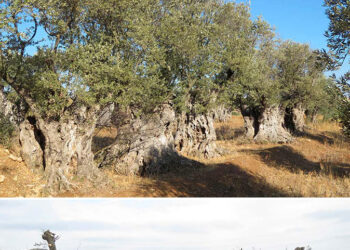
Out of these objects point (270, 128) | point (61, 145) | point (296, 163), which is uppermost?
point (270, 128)

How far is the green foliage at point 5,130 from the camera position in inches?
675

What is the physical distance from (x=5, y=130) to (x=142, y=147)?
7.95m

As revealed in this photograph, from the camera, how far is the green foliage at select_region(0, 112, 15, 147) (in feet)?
56.2

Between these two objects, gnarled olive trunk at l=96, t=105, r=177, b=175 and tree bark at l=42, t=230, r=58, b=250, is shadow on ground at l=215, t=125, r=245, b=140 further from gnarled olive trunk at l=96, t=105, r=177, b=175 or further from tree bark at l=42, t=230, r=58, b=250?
tree bark at l=42, t=230, r=58, b=250

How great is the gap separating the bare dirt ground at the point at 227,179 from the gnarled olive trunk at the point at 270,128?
6.32 meters

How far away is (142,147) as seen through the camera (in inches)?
800

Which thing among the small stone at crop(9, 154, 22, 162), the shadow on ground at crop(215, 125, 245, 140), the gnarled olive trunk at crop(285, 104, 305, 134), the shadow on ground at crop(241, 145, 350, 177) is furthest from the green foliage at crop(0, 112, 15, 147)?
the gnarled olive trunk at crop(285, 104, 305, 134)

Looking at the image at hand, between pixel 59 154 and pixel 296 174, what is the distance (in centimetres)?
1392

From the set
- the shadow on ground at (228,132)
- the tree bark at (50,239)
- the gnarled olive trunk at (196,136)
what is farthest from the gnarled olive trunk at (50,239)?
the shadow on ground at (228,132)

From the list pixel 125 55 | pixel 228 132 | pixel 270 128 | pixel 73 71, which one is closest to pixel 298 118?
pixel 270 128

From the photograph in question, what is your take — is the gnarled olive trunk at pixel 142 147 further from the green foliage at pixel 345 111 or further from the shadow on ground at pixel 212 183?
the green foliage at pixel 345 111

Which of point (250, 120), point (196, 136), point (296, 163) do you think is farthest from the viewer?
point (250, 120)

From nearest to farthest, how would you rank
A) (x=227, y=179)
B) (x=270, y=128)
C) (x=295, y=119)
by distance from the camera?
(x=227, y=179), (x=270, y=128), (x=295, y=119)

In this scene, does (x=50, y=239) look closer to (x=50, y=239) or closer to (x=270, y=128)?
(x=50, y=239)
